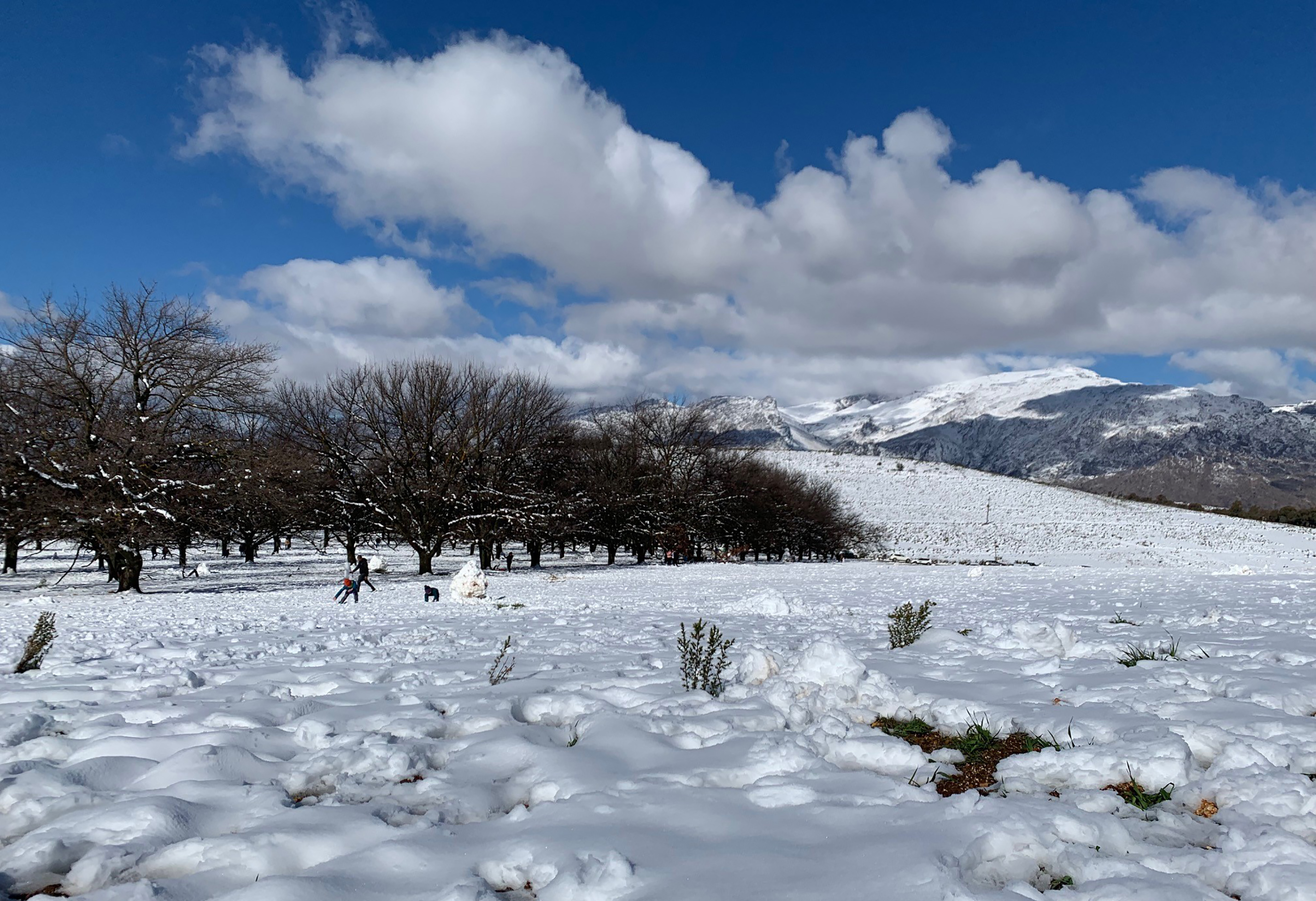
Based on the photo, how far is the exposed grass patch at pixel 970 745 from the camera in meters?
3.15

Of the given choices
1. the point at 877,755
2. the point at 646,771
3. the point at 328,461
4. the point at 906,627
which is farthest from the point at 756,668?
the point at 328,461

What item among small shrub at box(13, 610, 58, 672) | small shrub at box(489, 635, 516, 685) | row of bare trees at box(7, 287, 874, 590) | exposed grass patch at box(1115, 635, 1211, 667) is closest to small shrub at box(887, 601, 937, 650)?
exposed grass patch at box(1115, 635, 1211, 667)

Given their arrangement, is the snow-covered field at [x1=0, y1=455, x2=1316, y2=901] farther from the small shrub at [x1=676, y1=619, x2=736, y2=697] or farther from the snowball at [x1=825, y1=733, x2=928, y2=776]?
the small shrub at [x1=676, y1=619, x2=736, y2=697]

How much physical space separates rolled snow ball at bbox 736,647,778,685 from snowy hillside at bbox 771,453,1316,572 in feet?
104

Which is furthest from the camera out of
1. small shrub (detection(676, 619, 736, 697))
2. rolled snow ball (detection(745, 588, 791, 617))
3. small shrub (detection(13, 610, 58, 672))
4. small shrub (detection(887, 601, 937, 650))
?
rolled snow ball (detection(745, 588, 791, 617))

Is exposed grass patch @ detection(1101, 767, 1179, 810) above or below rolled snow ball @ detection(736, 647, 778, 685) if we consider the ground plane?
below

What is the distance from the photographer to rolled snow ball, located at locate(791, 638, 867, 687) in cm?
458

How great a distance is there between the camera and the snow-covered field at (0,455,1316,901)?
225 centimetres

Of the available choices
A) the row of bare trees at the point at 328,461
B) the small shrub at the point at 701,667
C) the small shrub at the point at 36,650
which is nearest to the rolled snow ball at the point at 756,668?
the small shrub at the point at 701,667

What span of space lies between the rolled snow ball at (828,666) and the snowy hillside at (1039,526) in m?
31.5

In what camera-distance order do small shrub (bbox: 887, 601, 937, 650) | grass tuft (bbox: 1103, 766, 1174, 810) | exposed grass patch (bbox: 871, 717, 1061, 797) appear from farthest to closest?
small shrub (bbox: 887, 601, 937, 650) < exposed grass patch (bbox: 871, 717, 1061, 797) < grass tuft (bbox: 1103, 766, 1174, 810)

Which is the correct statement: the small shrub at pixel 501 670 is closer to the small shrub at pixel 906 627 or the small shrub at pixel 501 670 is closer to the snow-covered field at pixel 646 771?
the snow-covered field at pixel 646 771

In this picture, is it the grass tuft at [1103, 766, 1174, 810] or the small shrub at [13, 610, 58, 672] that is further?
the small shrub at [13, 610, 58, 672]

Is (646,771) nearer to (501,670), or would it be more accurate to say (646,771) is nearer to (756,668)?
(756,668)
